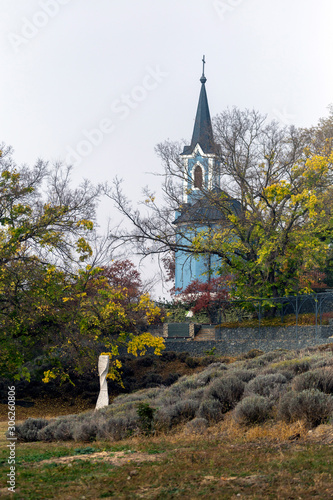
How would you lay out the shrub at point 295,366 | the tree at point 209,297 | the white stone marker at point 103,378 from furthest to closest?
1. the tree at point 209,297
2. the white stone marker at point 103,378
3. the shrub at point 295,366

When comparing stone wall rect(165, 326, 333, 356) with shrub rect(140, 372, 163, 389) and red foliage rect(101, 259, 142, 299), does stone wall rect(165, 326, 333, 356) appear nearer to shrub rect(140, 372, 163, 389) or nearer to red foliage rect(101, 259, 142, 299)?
shrub rect(140, 372, 163, 389)

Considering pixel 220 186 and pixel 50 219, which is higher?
pixel 220 186

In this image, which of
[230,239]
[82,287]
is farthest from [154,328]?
[82,287]

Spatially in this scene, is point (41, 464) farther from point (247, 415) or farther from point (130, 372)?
point (130, 372)

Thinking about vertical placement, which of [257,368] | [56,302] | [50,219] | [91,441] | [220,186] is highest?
[220,186]

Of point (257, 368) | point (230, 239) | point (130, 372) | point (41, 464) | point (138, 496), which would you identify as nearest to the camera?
point (138, 496)

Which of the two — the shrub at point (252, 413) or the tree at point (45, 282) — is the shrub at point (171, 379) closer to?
the tree at point (45, 282)

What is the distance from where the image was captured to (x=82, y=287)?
737 inches

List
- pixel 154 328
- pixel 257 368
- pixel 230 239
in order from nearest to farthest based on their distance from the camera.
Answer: pixel 257 368
pixel 230 239
pixel 154 328

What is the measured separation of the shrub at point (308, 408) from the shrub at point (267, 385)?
135 cm

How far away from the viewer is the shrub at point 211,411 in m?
12.5

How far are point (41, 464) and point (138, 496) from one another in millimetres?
3005

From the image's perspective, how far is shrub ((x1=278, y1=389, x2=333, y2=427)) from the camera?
10852 mm

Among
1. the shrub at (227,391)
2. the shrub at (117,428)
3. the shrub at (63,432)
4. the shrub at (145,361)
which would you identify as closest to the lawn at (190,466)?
the shrub at (117,428)
